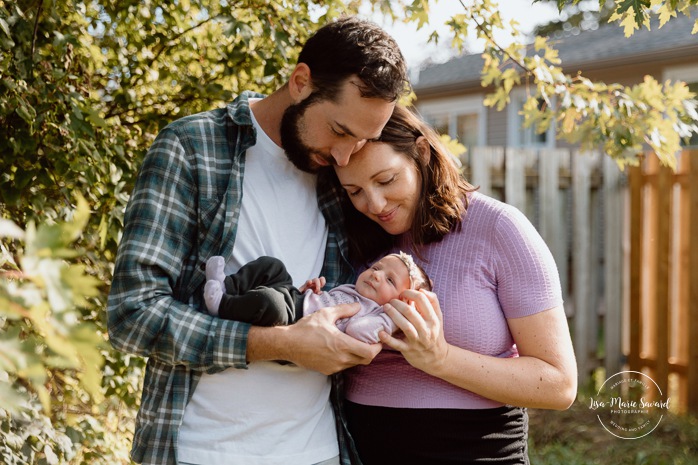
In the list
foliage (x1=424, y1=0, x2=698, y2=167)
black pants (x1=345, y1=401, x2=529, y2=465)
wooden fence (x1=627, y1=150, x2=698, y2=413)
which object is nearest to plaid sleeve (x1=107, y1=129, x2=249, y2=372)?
black pants (x1=345, y1=401, x2=529, y2=465)

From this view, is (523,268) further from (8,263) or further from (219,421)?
(8,263)

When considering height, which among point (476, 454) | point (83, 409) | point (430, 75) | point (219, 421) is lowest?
point (83, 409)

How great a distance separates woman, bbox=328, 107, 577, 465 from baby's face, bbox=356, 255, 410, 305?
0.12m

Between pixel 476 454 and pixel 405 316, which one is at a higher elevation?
pixel 405 316

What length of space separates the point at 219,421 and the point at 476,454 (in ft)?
2.56

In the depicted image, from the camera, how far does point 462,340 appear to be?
2174mm

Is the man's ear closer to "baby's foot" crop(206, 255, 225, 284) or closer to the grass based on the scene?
"baby's foot" crop(206, 255, 225, 284)

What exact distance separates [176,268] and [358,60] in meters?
0.84

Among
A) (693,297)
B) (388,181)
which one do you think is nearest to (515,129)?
(693,297)

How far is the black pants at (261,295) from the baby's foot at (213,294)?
0.02 metres

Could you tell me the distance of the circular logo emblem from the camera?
5.29 metres

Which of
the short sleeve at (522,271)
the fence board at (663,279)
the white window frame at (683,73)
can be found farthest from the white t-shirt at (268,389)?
the white window frame at (683,73)

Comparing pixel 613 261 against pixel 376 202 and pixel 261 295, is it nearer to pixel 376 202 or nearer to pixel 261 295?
pixel 376 202

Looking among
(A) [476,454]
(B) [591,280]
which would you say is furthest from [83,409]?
(B) [591,280]
